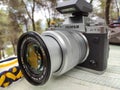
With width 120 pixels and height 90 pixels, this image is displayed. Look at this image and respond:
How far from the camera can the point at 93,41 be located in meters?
0.57

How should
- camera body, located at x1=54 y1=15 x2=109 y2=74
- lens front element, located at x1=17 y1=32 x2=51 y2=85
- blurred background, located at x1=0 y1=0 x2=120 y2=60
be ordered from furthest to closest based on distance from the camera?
blurred background, located at x1=0 y1=0 x2=120 y2=60, camera body, located at x1=54 y1=15 x2=109 y2=74, lens front element, located at x1=17 y1=32 x2=51 y2=85

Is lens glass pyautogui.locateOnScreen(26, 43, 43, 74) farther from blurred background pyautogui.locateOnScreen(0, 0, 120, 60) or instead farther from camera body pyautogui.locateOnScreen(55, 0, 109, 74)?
blurred background pyautogui.locateOnScreen(0, 0, 120, 60)

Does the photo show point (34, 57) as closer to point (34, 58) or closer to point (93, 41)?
point (34, 58)

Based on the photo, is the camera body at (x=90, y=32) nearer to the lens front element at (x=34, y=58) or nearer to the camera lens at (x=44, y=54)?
the camera lens at (x=44, y=54)

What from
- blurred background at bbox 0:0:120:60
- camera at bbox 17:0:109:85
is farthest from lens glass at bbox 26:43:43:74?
blurred background at bbox 0:0:120:60

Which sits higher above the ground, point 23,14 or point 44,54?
point 23,14

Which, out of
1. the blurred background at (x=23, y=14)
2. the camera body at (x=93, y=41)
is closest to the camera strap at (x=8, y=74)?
the camera body at (x=93, y=41)

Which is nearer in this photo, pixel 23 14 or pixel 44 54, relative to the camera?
pixel 44 54

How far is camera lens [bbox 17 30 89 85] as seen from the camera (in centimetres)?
37

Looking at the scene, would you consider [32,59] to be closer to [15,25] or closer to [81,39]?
[81,39]

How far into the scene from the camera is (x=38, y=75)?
0.41 metres

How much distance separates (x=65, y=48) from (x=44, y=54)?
0.10 m

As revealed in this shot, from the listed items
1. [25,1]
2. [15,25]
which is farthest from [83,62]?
[15,25]

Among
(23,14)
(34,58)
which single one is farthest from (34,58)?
(23,14)
